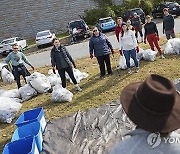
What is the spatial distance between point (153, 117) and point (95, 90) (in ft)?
19.7

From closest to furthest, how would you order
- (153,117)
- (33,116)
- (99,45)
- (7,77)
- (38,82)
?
1. (153,117)
2. (33,116)
3. (99,45)
4. (38,82)
5. (7,77)

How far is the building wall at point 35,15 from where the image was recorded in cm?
2538

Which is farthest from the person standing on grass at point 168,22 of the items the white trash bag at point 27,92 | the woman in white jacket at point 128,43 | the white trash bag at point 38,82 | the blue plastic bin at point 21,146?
the blue plastic bin at point 21,146

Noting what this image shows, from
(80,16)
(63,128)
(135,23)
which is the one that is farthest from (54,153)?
(80,16)

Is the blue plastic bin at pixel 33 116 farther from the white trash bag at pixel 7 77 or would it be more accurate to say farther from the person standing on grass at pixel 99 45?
the white trash bag at pixel 7 77

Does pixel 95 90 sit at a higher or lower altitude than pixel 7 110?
lower

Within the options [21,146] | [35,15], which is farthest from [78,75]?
[35,15]

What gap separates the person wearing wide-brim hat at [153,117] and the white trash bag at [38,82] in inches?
254

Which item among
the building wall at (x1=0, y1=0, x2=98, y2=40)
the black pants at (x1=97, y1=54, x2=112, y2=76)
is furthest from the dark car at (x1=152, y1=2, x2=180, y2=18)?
the black pants at (x1=97, y1=54, x2=112, y2=76)

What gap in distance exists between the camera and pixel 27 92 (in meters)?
7.85

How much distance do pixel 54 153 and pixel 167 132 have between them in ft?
10.9

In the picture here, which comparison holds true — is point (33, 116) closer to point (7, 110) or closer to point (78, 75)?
point (7, 110)

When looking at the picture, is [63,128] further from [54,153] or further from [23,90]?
[23,90]

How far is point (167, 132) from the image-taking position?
152 centimetres
